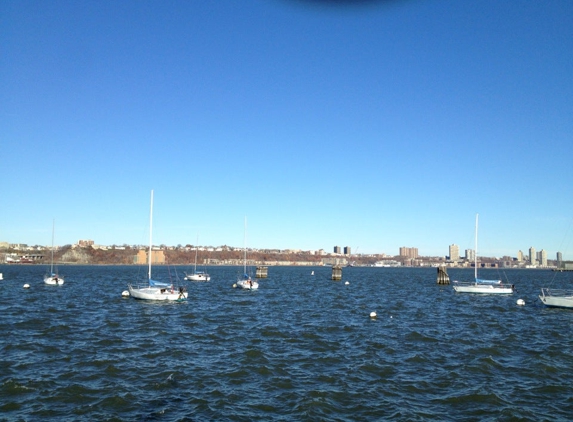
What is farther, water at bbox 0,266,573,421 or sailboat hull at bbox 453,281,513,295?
sailboat hull at bbox 453,281,513,295

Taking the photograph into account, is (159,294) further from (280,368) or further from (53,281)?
(53,281)

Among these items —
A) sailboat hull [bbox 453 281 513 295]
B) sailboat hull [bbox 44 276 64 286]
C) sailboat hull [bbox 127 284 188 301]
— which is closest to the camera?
sailboat hull [bbox 127 284 188 301]

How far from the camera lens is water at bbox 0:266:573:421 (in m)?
16.2

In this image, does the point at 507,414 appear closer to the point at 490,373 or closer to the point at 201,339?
the point at 490,373

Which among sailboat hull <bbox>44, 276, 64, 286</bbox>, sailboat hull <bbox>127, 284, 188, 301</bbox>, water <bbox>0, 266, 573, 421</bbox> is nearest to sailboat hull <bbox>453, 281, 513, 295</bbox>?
water <bbox>0, 266, 573, 421</bbox>

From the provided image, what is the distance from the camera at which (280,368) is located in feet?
71.6

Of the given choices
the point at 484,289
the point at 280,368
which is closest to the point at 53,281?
the point at 484,289

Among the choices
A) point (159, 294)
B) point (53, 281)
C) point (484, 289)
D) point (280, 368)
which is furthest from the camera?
point (53, 281)

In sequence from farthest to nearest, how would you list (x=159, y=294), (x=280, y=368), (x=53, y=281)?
1. (x=53, y=281)
2. (x=159, y=294)
3. (x=280, y=368)

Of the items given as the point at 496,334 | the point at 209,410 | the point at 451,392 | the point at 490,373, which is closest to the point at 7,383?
the point at 209,410

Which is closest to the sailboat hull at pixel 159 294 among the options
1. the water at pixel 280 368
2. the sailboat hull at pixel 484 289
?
the water at pixel 280 368

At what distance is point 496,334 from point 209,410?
24095mm

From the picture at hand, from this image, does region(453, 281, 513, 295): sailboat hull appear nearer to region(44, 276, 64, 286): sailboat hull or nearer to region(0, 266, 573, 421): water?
region(0, 266, 573, 421): water

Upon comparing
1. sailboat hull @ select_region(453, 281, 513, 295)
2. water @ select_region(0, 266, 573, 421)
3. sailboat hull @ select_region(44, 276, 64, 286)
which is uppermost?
water @ select_region(0, 266, 573, 421)
